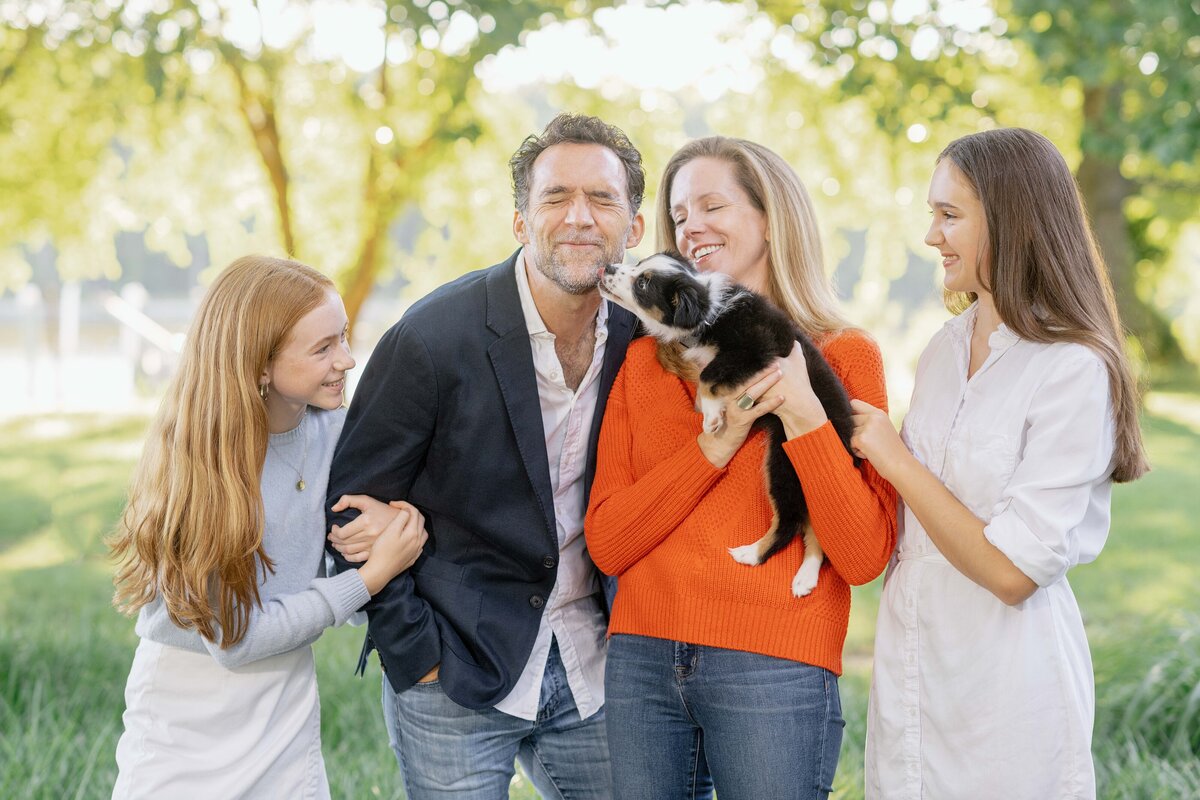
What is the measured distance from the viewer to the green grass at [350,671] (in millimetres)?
4059

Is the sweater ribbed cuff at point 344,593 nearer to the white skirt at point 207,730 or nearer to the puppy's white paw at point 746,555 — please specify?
the white skirt at point 207,730

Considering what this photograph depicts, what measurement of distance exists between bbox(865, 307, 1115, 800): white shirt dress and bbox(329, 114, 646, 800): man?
812mm

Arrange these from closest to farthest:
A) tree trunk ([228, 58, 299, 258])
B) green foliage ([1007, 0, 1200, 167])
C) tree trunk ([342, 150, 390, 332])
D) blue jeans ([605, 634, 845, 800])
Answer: blue jeans ([605, 634, 845, 800])
green foliage ([1007, 0, 1200, 167])
tree trunk ([228, 58, 299, 258])
tree trunk ([342, 150, 390, 332])

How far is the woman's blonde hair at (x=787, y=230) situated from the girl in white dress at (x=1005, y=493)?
331 millimetres

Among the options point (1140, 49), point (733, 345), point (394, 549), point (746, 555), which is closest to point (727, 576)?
point (746, 555)

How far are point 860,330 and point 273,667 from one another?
1.69 m

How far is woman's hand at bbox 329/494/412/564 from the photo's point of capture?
2.63m

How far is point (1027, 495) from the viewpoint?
2180mm

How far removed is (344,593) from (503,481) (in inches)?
18.6

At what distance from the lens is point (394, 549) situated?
2.62m

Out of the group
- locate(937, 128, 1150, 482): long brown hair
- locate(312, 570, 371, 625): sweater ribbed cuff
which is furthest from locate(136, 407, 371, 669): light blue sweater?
locate(937, 128, 1150, 482): long brown hair

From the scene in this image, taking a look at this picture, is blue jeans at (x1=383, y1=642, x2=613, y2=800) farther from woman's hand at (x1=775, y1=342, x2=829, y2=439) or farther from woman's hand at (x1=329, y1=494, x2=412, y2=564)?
woman's hand at (x1=775, y1=342, x2=829, y2=439)

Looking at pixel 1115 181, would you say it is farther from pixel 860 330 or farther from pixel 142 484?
pixel 142 484

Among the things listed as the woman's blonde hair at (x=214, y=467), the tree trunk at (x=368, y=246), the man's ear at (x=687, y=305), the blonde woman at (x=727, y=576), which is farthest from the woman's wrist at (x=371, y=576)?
the tree trunk at (x=368, y=246)
